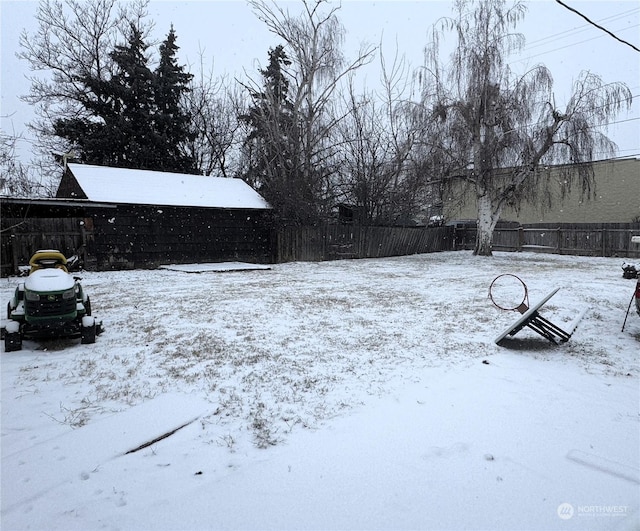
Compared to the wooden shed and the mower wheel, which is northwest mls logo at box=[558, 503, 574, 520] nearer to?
the mower wheel

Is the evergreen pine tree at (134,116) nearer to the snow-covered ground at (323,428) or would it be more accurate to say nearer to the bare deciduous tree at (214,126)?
the bare deciduous tree at (214,126)

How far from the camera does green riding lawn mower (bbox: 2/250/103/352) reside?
4.71 meters

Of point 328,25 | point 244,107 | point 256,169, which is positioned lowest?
point 256,169

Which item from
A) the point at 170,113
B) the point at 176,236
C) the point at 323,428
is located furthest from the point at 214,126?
the point at 323,428

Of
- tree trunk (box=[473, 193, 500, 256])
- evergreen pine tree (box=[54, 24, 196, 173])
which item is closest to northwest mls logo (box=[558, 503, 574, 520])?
tree trunk (box=[473, 193, 500, 256])

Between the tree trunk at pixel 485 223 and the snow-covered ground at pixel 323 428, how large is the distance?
13.5m

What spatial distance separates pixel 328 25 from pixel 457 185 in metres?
11.6

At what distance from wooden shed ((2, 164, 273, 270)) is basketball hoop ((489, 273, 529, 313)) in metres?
10.7

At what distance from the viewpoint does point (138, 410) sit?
327cm

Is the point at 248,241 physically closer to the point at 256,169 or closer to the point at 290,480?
the point at 256,169

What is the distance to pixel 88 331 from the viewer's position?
16.4 ft

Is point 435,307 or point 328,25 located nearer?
point 435,307

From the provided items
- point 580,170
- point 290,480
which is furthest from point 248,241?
point 290,480

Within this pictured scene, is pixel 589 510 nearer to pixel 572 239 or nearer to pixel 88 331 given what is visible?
pixel 88 331
